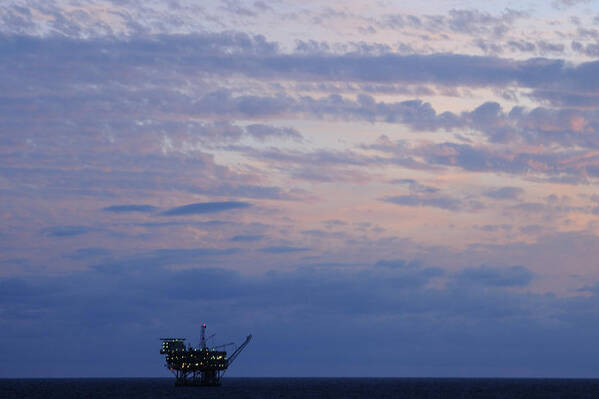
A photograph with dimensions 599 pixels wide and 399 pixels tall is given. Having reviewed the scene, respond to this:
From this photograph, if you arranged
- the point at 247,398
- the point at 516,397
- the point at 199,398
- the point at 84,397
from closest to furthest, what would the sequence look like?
the point at 199,398 → the point at 247,398 → the point at 84,397 → the point at 516,397

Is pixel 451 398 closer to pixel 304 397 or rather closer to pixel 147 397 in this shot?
pixel 304 397

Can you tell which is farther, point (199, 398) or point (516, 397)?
point (516, 397)

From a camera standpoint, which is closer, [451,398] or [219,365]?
[219,365]

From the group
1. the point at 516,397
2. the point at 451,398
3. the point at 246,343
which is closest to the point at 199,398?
the point at 246,343

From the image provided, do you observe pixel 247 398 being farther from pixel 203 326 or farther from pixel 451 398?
pixel 451 398

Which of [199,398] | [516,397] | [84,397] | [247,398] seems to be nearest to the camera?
[199,398]

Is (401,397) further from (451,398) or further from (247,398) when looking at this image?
(247,398)

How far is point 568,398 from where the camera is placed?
18488 centimetres

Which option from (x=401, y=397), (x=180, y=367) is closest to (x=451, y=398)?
(x=401, y=397)

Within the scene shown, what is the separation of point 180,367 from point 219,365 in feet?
28.1

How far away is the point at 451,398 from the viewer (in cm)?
18712

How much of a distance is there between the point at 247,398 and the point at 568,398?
74.7m

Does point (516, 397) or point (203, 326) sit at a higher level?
point (203, 326)

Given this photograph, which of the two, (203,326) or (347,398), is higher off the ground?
(203,326)
